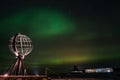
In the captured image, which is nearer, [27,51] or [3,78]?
[3,78]

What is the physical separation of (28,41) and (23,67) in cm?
959

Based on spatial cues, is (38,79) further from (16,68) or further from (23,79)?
(16,68)

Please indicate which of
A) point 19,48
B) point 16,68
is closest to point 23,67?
point 16,68

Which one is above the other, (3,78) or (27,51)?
(27,51)

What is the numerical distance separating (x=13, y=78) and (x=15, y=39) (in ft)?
36.1

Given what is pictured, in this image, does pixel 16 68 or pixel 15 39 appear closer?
pixel 15 39

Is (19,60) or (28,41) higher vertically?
(28,41)

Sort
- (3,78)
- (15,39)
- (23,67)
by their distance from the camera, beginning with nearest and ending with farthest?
(3,78), (15,39), (23,67)

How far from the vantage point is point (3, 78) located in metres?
72.4

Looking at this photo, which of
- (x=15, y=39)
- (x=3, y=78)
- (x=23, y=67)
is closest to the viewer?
(x=3, y=78)

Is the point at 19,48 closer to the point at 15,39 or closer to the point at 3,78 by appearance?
the point at 15,39

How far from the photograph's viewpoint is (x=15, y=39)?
255 feet

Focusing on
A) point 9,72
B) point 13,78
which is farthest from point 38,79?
point 9,72

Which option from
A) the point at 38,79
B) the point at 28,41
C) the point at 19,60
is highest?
the point at 28,41
